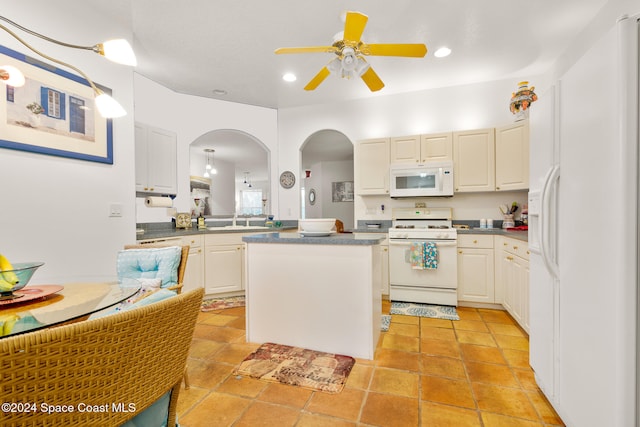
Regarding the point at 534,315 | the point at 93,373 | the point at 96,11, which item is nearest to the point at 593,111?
the point at 534,315

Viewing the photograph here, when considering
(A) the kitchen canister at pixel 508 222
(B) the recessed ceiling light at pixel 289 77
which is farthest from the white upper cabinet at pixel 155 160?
(A) the kitchen canister at pixel 508 222

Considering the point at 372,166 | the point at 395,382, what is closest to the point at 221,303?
the point at 395,382

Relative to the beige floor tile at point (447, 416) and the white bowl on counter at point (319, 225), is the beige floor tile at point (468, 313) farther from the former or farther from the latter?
the white bowl on counter at point (319, 225)

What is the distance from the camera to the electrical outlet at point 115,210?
236 centimetres

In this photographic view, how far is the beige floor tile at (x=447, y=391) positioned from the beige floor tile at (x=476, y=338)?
657 millimetres

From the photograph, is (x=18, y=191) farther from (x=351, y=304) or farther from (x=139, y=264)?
(x=351, y=304)

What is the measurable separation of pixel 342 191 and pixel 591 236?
7.08 metres

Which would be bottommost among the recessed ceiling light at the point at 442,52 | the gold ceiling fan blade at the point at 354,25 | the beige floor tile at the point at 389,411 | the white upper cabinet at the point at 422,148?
the beige floor tile at the point at 389,411

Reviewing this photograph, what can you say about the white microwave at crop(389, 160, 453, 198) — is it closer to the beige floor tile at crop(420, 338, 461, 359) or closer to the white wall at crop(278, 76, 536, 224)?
the white wall at crop(278, 76, 536, 224)

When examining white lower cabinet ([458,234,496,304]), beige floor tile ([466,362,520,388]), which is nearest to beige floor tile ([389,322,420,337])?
beige floor tile ([466,362,520,388])

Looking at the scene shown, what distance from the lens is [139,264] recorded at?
1874 millimetres

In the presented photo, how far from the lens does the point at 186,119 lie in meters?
4.06

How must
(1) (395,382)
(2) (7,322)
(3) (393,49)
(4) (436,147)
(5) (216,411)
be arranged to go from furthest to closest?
(4) (436,147) < (3) (393,49) < (1) (395,382) < (5) (216,411) < (2) (7,322)

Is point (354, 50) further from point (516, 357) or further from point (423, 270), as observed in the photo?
point (516, 357)
